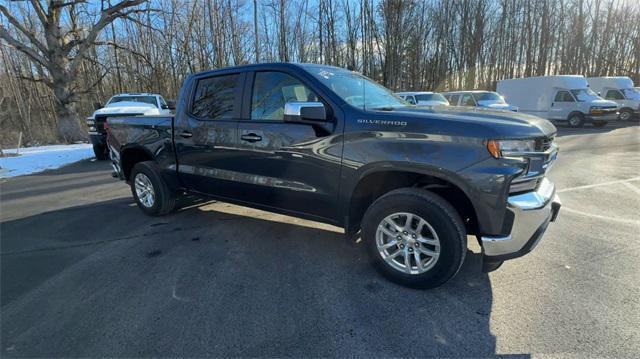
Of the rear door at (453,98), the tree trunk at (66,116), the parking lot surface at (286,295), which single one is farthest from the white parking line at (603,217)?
the tree trunk at (66,116)

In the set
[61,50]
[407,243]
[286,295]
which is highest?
[61,50]

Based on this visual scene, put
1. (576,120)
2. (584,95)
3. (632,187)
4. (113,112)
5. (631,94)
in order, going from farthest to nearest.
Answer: (631,94)
(584,95)
(576,120)
(113,112)
(632,187)

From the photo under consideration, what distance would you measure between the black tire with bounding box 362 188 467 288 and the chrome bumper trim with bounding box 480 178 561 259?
0.72 feet

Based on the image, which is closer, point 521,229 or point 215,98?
point 521,229

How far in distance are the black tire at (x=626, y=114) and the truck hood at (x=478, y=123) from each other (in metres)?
23.7

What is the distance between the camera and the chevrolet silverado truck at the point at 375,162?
2.68m

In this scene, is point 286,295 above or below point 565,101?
below

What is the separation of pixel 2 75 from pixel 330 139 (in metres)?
35.5

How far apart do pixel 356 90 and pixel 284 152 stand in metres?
0.99

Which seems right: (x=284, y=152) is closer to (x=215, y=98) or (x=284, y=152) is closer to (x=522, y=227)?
(x=215, y=98)

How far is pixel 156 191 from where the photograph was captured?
16.4 feet

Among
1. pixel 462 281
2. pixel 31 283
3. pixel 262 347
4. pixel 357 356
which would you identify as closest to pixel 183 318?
pixel 262 347

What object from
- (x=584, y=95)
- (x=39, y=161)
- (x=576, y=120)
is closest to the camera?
(x=39, y=161)

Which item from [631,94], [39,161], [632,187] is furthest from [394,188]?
[631,94]
